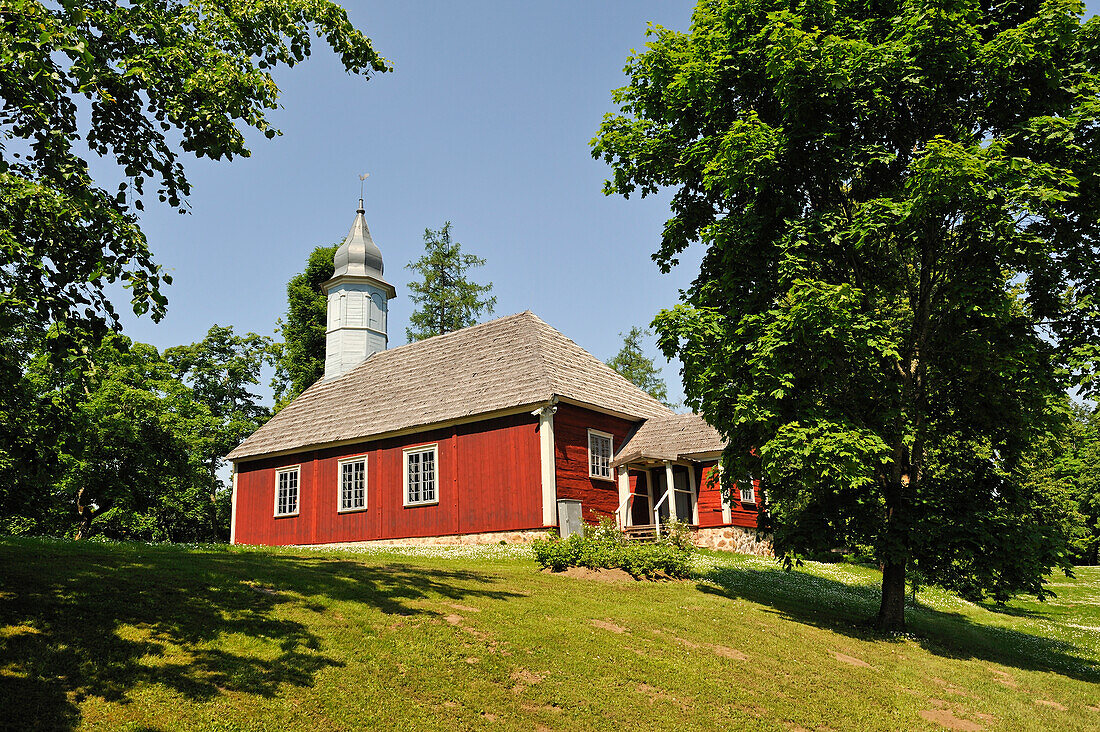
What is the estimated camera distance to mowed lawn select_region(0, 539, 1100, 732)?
6.49 m

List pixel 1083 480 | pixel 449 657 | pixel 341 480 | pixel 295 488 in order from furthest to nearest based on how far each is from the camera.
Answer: pixel 1083 480 < pixel 295 488 < pixel 341 480 < pixel 449 657

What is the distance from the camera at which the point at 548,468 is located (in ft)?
68.0

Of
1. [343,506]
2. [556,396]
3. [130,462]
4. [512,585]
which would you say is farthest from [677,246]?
[130,462]

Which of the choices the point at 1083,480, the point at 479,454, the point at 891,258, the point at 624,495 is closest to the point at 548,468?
the point at 479,454

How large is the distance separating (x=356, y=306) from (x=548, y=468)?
53.8 feet

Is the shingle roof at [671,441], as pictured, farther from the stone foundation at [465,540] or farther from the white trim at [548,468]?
the stone foundation at [465,540]

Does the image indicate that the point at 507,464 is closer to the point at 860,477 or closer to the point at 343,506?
the point at 343,506

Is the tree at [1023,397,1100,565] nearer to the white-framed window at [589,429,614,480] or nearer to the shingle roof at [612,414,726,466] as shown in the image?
the shingle roof at [612,414,726,466]

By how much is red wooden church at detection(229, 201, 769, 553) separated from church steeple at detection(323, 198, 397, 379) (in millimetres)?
2961

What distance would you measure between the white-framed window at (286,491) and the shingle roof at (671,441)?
11.9 metres

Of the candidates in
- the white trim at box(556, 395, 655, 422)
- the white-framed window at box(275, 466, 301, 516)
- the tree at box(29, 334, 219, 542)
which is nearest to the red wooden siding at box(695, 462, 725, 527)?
the white trim at box(556, 395, 655, 422)

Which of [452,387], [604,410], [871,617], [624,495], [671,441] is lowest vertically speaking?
[871,617]

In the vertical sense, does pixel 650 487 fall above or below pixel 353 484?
below

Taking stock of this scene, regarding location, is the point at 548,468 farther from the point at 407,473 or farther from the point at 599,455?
the point at 407,473
